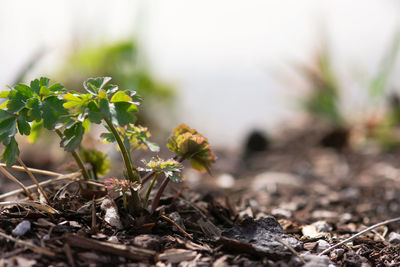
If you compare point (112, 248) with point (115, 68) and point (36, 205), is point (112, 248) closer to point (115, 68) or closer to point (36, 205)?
point (36, 205)

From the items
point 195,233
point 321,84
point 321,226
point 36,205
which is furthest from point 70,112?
A: point 321,84

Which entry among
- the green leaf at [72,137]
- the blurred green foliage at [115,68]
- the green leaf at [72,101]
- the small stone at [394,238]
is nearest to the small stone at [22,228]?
the green leaf at [72,137]

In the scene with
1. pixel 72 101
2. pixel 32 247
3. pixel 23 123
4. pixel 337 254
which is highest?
pixel 337 254

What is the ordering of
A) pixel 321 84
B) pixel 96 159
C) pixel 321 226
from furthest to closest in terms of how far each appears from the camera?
1. pixel 321 84
2. pixel 321 226
3. pixel 96 159

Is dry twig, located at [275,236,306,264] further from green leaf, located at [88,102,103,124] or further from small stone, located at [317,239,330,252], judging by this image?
green leaf, located at [88,102,103,124]

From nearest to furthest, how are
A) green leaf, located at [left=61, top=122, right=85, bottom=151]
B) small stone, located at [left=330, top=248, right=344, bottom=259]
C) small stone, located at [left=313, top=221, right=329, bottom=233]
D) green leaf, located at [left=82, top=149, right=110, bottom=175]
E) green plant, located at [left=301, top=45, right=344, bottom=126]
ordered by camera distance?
green leaf, located at [left=61, top=122, right=85, bottom=151] → small stone, located at [left=330, top=248, right=344, bottom=259] → green leaf, located at [left=82, top=149, right=110, bottom=175] → small stone, located at [left=313, top=221, right=329, bottom=233] → green plant, located at [left=301, top=45, right=344, bottom=126]

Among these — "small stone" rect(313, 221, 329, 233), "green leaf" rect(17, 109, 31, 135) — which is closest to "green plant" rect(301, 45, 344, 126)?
"small stone" rect(313, 221, 329, 233)
